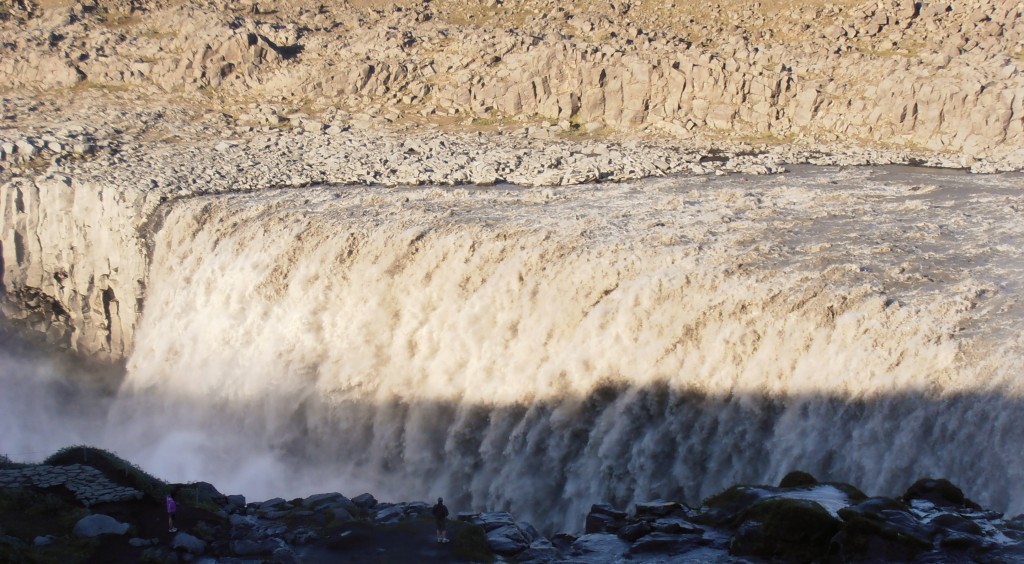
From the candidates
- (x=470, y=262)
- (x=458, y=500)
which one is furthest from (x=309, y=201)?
(x=458, y=500)

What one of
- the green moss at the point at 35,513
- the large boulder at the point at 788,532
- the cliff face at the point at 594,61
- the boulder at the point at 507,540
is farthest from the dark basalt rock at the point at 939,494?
the cliff face at the point at 594,61

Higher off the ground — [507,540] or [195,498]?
[195,498]

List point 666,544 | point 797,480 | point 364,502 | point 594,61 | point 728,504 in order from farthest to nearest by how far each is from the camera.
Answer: point 594,61, point 364,502, point 797,480, point 728,504, point 666,544

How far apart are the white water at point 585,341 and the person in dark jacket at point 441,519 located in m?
4.93

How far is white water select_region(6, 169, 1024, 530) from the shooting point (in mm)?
17656

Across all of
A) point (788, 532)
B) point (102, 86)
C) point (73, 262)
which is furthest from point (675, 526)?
point (102, 86)

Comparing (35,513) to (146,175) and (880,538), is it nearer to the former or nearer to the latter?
(880,538)

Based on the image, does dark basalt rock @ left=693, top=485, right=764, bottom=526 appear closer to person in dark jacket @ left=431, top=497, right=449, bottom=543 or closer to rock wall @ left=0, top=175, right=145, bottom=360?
person in dark jacket @ left=431, top=497, right=449, bottom=543

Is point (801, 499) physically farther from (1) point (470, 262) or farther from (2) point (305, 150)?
(2) point (305, 150)

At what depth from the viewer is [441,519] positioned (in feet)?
50.8

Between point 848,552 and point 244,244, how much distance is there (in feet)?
60.6

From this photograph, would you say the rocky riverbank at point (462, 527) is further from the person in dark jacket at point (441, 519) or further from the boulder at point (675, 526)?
the person in dark jacket at point (441, 519)

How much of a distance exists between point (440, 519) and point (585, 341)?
663cm

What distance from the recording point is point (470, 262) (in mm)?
23703
